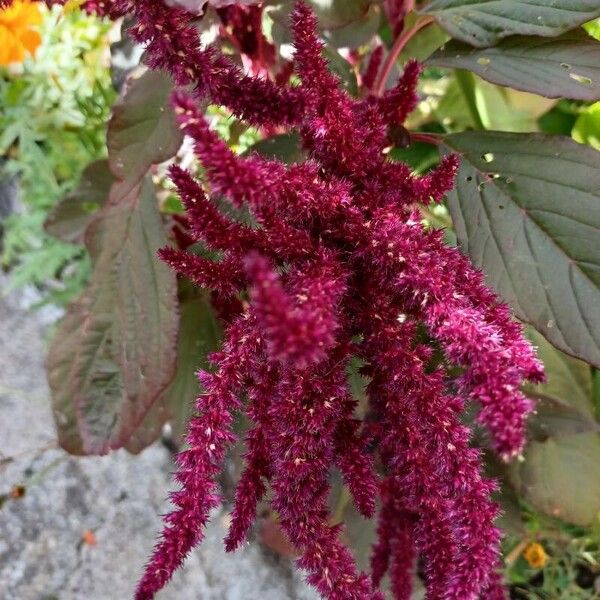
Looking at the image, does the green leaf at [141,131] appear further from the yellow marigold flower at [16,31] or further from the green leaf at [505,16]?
the yellow marigold flower at [16,31]

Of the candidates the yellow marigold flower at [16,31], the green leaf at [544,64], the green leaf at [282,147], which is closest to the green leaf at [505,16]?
the green leaf at [544,64]

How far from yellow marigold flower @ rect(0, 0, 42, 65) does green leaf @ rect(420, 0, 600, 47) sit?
63 cm

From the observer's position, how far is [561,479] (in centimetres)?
87

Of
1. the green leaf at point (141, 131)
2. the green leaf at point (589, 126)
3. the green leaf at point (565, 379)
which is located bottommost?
the green leaf at point (565, 379)

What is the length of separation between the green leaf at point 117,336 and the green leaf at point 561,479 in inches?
18.3

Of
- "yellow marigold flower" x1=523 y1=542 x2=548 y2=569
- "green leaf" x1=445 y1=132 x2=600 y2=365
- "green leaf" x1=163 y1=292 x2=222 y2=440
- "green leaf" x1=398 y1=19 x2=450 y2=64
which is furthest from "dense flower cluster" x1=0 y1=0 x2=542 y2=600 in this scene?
"yellow marigold flower" x1=523 y1=542 x2=548 y2=569

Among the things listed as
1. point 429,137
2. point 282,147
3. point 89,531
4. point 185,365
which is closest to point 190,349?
point 185,365

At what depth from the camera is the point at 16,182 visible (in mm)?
1414

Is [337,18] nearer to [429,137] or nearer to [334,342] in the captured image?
[429,137]

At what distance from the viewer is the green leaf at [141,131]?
0.67 metres

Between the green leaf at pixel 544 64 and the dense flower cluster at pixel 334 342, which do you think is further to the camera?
the green leaf at pixel 544 64

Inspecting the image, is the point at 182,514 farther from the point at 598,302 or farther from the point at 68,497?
the point at 68,497

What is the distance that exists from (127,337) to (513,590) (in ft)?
2.55

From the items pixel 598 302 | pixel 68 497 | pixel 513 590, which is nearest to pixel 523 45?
pixel 598 302
